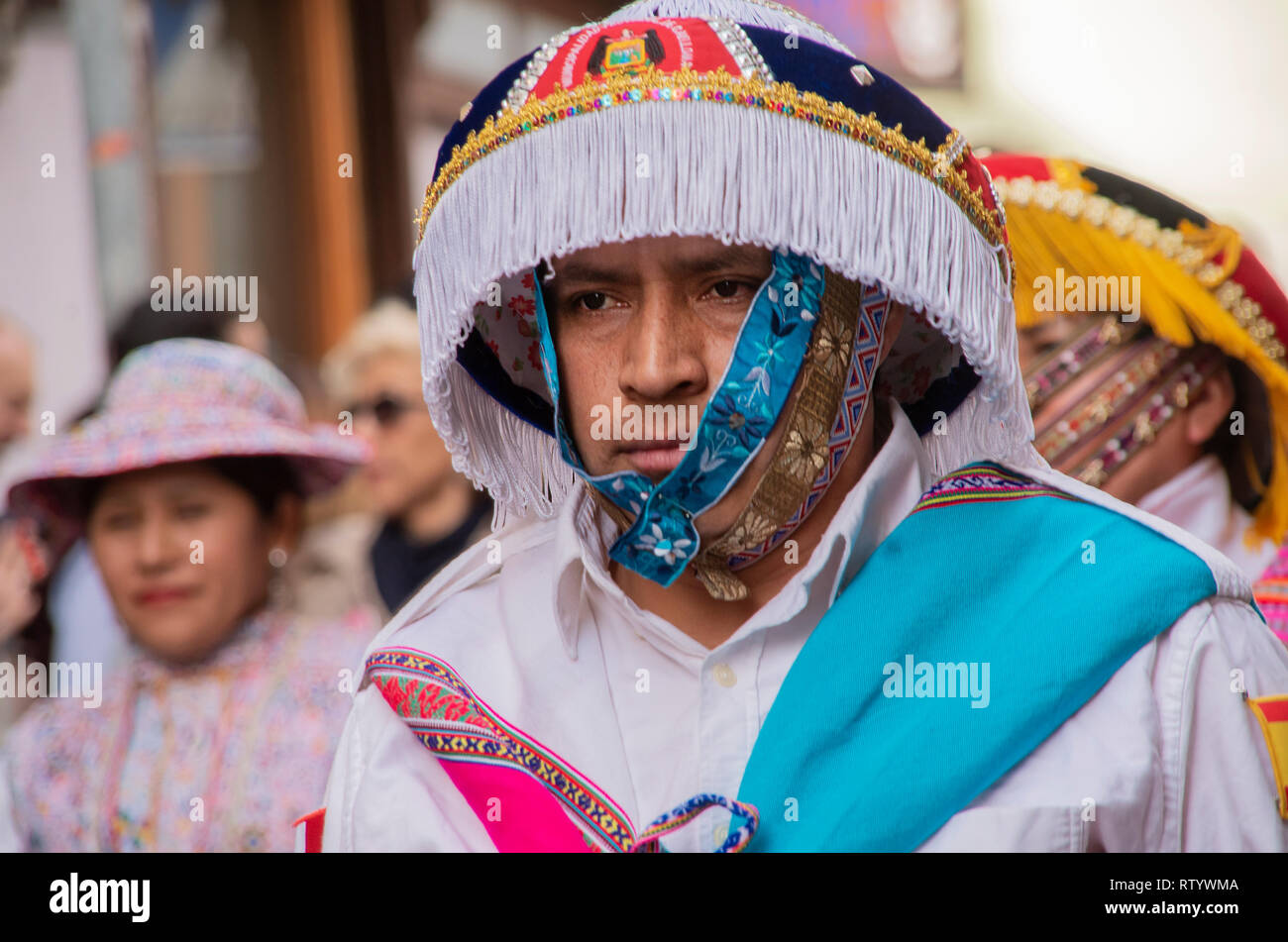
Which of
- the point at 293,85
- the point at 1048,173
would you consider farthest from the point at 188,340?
the point at 293,85

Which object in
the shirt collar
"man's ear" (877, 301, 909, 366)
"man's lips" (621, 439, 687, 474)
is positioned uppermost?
"man's ear" (877, 301, 909, 366)

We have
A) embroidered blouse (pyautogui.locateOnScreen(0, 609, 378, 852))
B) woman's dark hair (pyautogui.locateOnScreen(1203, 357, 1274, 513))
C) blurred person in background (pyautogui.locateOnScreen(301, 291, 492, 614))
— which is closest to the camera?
woman's dark hair (pyautogui.locateOnScreen(1203, 357, 1274, 513))

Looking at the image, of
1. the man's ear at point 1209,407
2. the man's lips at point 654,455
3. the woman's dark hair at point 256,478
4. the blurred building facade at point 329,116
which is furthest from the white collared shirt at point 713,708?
the blurred building facade at point 329,116

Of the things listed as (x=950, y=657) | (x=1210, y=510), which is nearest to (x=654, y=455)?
(x=950, y=657)

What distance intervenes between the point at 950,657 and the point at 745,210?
583mm

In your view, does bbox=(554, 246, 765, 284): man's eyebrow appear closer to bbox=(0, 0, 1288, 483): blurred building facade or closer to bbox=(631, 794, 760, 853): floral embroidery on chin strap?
bbox=(631, 794, 760, 853): floral embroidery on chin strap

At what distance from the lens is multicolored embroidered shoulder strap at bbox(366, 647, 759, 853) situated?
1.72 metres

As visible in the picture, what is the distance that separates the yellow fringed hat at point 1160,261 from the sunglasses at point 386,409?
2344 mm

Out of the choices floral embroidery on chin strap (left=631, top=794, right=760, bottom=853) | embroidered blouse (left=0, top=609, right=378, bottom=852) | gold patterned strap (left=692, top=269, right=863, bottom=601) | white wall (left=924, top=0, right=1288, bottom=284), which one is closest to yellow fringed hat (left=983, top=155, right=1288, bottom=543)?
gold patterned strap (left=692, top=269, right=863, bottom=601)

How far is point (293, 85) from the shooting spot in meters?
6.55

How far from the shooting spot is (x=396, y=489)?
450 cm

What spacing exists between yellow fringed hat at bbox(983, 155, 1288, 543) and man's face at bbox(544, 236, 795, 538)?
108 cm

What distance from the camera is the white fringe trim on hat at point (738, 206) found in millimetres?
1665

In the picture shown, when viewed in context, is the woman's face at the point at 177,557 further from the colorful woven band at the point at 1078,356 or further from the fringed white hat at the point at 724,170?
the colorful woven band at the point at 1078,356
